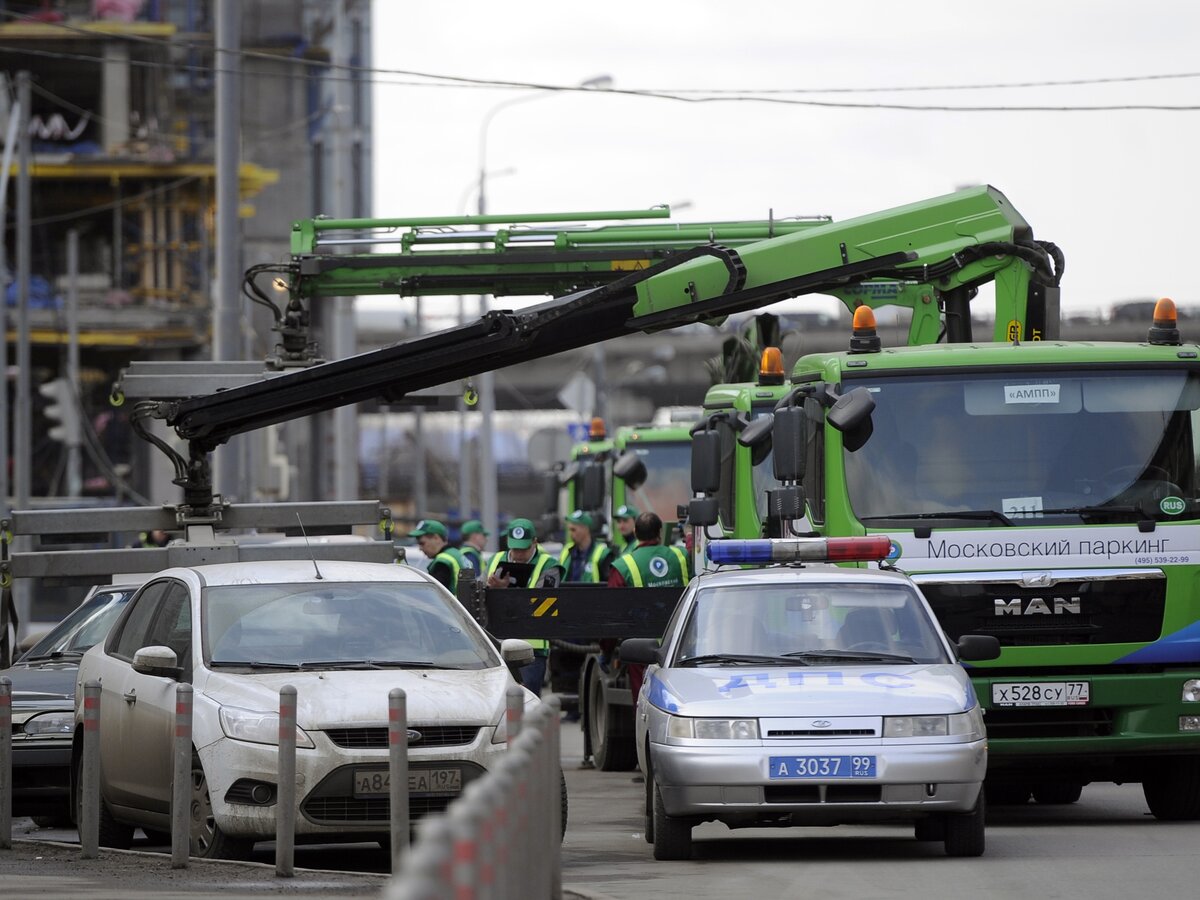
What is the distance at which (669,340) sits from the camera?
3285 inches

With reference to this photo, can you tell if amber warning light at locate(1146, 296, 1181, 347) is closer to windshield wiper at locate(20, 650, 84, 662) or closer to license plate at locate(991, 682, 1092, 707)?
license plate at locate(991, 682, 1092, 707)

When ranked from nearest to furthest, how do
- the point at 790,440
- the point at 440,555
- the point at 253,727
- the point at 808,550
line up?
the point at 253,727 → the point at 808,550 → the point at 790,440 → the point at 440,555

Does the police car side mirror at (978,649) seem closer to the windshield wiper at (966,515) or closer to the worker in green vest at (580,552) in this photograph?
the windshield wiper at (966,515)

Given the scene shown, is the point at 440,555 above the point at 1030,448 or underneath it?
underneath

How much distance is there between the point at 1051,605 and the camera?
13078mm

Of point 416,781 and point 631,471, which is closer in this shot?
point 416,781

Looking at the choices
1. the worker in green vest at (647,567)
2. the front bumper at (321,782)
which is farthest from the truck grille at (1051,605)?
the worker in green vest at (647,567)

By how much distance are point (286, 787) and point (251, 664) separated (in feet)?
4.47

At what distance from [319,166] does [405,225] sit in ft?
127

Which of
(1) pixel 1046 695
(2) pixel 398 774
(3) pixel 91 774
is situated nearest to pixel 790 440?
(1) pixel 1046 695

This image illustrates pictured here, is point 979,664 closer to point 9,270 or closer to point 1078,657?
point 1078,657

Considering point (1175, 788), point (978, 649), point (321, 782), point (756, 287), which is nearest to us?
point (321, 782)

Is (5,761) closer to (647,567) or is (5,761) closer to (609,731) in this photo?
(647,567)

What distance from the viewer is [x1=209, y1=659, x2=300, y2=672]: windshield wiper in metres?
11.4
